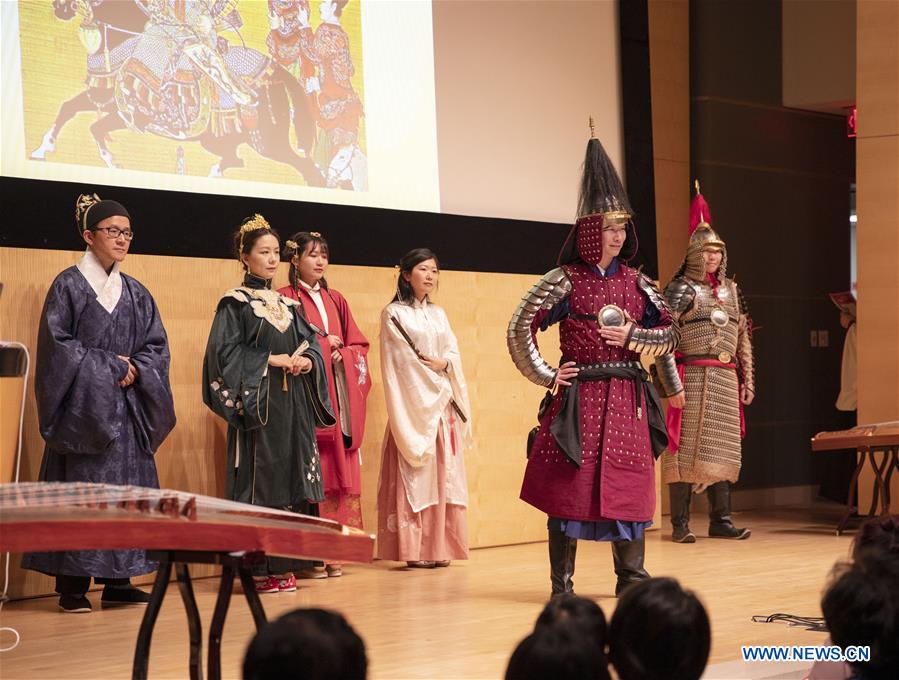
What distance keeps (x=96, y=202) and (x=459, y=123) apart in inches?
90.4

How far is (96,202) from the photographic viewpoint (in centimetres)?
488

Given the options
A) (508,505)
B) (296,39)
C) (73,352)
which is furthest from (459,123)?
(73,352)

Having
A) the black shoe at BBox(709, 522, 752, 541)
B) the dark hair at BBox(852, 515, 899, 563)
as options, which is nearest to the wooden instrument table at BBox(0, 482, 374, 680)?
the dark hair at BBox(852, 515, 899, 563)

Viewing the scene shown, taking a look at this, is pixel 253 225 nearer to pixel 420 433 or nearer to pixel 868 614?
pixel 420 433

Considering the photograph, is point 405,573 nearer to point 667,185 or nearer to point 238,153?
point 238,153

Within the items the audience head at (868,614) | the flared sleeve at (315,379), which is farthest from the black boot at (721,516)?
the audience head at (868,614)

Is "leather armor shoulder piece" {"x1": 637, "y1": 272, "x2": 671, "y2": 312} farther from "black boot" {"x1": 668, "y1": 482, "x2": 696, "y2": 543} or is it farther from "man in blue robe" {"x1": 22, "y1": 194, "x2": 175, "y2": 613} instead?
"black boot" {"x1": 668, "y1": 482, "x2": 696, "y2": 543}

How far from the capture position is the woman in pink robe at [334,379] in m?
5.56

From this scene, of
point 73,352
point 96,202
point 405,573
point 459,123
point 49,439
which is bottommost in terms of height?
point 405,573

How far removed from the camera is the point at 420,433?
5.83m

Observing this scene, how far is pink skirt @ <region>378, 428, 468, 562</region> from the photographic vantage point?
5.77m

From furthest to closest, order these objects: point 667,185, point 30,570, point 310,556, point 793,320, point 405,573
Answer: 1. point 793,320
2. point 667,185
3. point 405,573
4. point 30,570
5. point 310,556

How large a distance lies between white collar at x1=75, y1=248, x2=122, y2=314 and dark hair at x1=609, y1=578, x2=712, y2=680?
353 cm

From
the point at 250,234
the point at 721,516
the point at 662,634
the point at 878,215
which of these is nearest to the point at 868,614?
the point at 662,634
